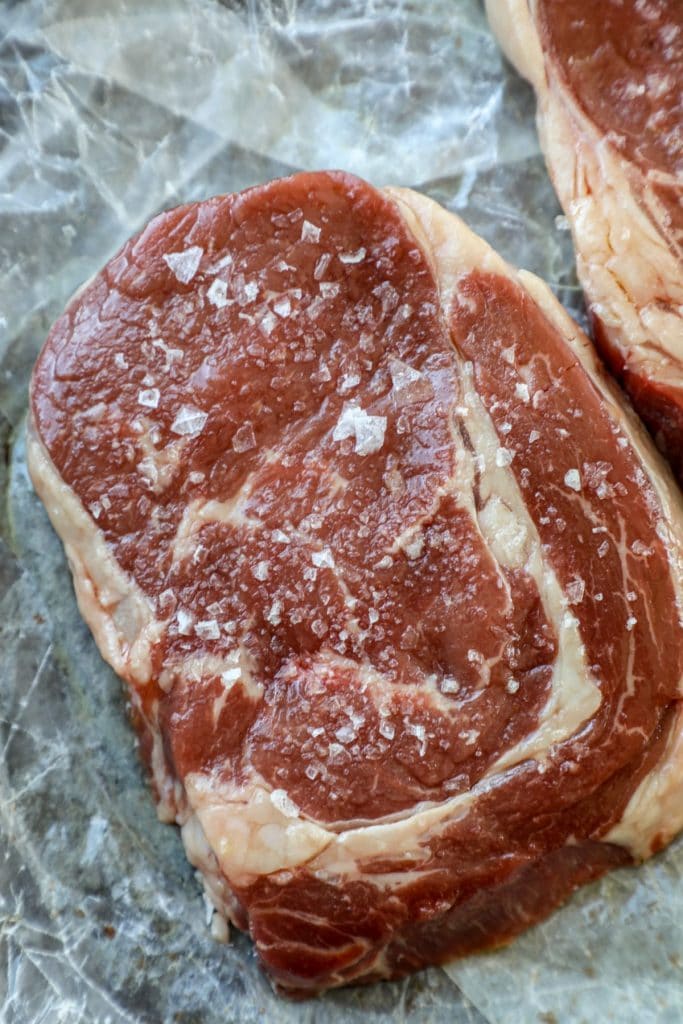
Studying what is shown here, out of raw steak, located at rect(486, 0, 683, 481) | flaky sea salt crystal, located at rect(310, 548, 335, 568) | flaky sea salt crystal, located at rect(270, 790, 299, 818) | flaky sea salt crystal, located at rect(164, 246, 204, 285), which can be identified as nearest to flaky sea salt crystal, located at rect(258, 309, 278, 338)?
flaky sea salt crystal, located at rect(164, 246, 204, 285)

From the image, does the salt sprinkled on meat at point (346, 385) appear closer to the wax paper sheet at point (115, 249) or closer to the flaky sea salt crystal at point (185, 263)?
the flaky sea salt crystal at point (185, 263)

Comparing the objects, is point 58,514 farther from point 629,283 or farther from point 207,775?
point 629,283

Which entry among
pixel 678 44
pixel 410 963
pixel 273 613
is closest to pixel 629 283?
pixel 678 44

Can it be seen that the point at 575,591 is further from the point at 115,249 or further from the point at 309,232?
the point at 115,249

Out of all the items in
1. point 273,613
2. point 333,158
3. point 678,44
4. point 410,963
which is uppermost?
point 678,44

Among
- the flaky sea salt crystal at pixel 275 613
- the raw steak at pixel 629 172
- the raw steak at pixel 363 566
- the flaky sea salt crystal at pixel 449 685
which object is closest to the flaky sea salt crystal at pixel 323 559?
the raw steak at pixel 363 566

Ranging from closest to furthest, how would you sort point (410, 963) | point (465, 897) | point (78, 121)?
1. point (465, 897)
2. point (410, 963)
3. point (78, 121)

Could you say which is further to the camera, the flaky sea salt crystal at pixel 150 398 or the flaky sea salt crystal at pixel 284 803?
the flaky sea salt crystal at pixel 150 398
